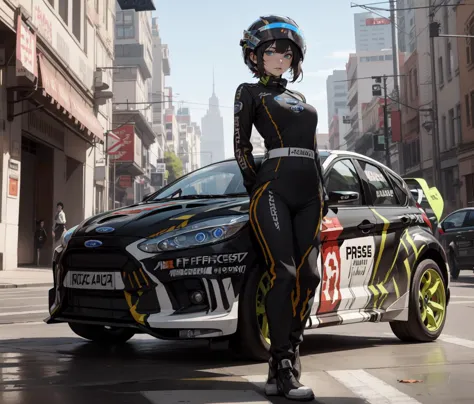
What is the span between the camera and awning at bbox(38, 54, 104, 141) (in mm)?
21297

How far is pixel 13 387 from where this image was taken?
4.62 m

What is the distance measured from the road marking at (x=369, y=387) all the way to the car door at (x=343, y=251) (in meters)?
0.72

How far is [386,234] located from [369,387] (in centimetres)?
205

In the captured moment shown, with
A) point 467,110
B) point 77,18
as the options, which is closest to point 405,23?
point 467,110

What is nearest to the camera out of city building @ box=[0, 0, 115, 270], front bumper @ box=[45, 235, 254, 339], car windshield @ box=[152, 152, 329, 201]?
front bumper @ box=[45, 235, 254, 339]

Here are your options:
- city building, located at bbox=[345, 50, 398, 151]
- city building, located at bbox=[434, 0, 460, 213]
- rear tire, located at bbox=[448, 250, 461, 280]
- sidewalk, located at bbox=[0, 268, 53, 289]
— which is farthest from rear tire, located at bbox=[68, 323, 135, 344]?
city building, located at bbox=[345, 50, 398, 151]

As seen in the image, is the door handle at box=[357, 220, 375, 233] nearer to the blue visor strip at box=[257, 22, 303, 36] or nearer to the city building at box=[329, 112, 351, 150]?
the blue visor strip at box=[257, 22, 303, 36]

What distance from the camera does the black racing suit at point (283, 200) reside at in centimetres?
448

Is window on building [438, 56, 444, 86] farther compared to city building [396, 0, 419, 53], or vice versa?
city building [396, 0, 419, 53]

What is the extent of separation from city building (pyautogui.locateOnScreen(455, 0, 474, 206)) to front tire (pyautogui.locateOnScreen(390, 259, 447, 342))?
31.1 metres

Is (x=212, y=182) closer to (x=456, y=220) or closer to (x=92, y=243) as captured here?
(x=92, y=243)

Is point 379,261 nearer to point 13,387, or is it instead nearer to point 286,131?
point 286,131

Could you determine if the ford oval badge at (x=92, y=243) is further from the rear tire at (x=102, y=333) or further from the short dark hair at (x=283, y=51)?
the short dark hair at (x=283, y=51)

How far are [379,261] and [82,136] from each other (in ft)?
76.7
